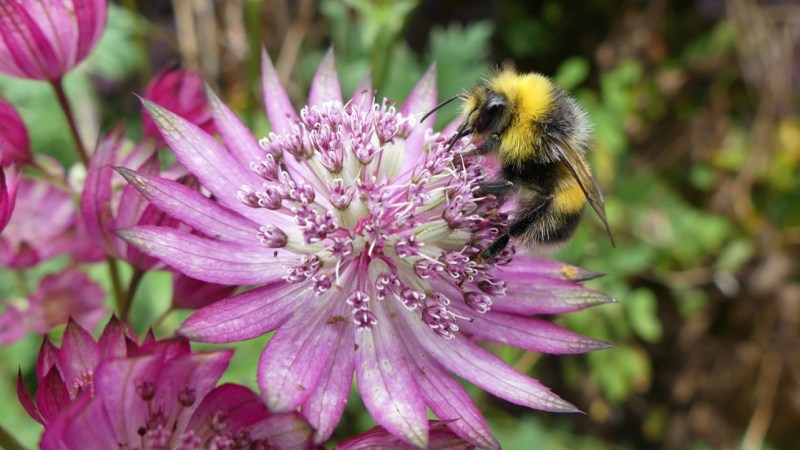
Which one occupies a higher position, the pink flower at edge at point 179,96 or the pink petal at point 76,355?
the pink flower at edge at point 179,96

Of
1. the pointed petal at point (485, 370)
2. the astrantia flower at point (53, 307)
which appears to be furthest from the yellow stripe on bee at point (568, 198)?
the astrantia flower at point (53, 307)

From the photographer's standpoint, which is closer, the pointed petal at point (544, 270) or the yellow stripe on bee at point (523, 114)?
the yellow stripe on bee at point (523, 114)

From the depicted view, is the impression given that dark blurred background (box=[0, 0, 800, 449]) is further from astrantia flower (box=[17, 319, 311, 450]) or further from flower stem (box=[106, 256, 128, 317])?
astrantia flower (box=[17, 319, 311, 450])

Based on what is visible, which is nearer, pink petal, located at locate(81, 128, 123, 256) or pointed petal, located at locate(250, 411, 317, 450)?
pointed petal, located at locate(250, 411, 317, 450)

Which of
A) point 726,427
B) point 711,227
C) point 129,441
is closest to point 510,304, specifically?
point 129,441

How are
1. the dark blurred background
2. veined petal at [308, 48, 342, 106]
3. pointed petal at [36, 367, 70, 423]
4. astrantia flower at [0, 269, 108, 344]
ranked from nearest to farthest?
pointed petal at [36, 367, 70, 423], veined petal at [308, 48, 342, 106], astrantia flower at [0, 269, 108, 344], the dark blurred background

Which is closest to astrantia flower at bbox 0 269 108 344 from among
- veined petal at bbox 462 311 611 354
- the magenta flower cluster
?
the magenta flower cluster

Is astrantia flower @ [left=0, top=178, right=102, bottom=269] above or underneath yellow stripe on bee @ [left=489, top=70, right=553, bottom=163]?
underneath

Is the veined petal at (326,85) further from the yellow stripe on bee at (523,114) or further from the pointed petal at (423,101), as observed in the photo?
the yellow stripe on bee at (523,114)
